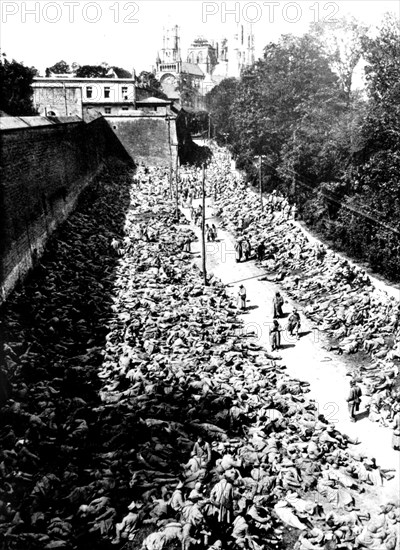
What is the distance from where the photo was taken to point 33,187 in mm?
17219

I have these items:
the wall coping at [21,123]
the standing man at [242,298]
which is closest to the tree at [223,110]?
the wall coping at [21,123]

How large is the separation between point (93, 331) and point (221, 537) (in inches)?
318

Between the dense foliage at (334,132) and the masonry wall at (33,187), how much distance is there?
11233 mm

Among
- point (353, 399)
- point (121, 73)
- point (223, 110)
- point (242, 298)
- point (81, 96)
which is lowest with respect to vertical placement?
point (353, 399)

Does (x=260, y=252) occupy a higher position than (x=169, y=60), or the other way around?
(x=169, y=60)

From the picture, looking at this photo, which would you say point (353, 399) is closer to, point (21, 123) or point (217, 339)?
point (217, 339)

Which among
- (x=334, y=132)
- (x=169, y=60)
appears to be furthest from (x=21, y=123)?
(x=169, y=60)

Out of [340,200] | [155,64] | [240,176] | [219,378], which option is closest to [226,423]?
[219,378]

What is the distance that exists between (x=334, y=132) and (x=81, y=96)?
31129 mm

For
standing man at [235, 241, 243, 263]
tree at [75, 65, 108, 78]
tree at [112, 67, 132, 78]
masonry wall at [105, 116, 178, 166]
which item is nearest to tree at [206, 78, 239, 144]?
tree at [112, 67, 132, 78]

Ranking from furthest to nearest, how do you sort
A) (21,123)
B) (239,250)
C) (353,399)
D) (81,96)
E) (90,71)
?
(90,71), (81,96), (239,250), (21,123), (353,399)

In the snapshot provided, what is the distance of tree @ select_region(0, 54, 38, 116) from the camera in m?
35.3

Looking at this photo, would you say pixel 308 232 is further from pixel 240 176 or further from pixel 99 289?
pixel 240 176

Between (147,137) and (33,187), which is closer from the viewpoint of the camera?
(33,187)
